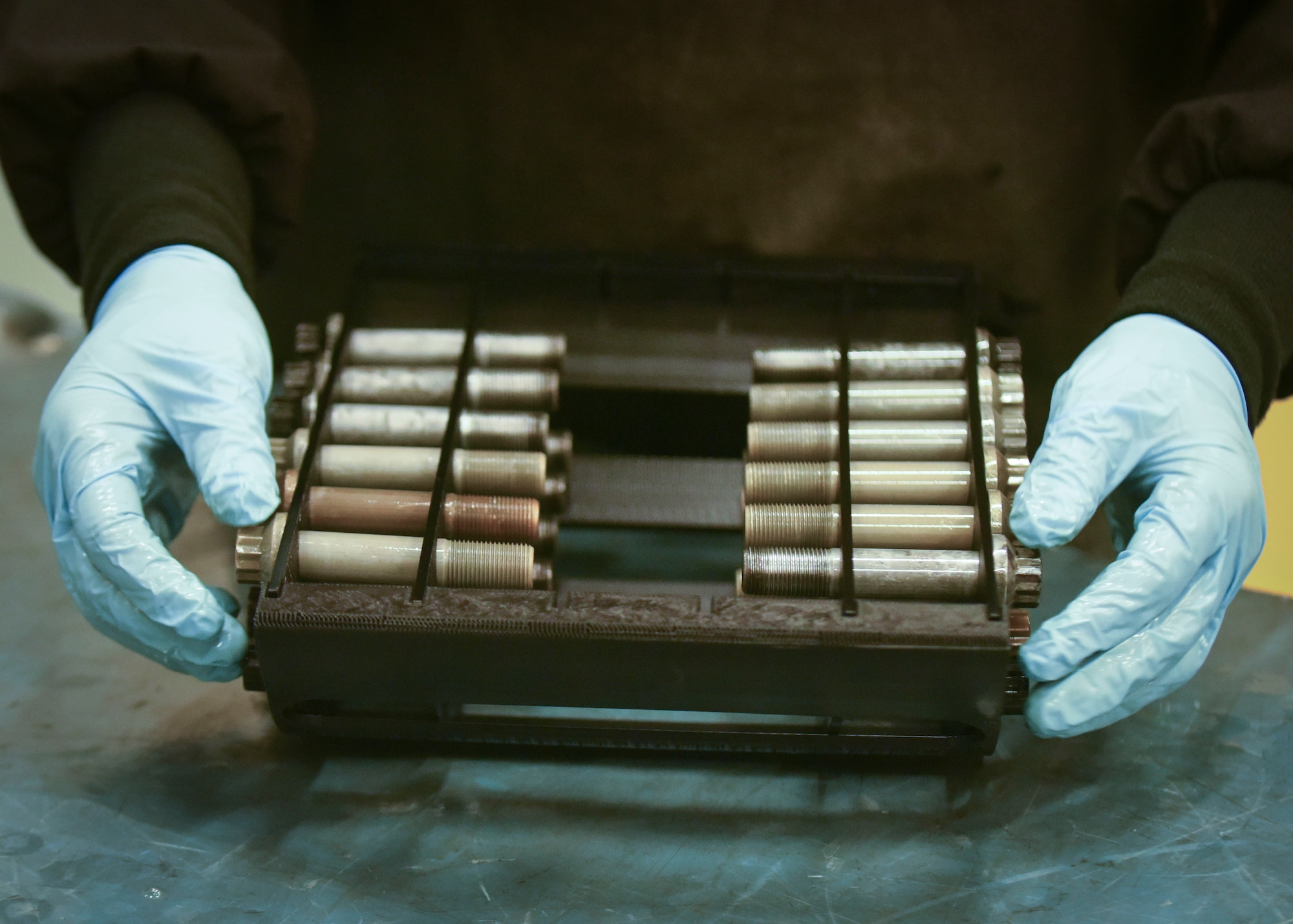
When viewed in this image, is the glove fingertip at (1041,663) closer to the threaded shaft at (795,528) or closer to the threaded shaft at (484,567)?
the threaded shaft at (795,528)

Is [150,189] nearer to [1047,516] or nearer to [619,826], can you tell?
[619,826]

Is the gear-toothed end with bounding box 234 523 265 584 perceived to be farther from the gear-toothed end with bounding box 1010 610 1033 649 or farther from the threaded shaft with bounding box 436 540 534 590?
the gear-toothed end with bounding box 1010 610 1033 649

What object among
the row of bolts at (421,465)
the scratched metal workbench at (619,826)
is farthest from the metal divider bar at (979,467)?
the row of bolts at (421,465)

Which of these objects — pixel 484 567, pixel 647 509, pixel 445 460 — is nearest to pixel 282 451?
pixel 445 460

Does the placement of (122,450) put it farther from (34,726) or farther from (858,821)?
(858,821)

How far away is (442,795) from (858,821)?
0.49 metres

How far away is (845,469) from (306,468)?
0.66 metres

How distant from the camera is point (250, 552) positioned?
1181mm

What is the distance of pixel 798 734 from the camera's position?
1144 mm

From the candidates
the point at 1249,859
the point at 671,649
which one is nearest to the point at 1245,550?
the point at 1249,859

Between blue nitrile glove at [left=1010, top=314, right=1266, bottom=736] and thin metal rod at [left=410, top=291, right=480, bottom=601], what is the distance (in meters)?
0.67

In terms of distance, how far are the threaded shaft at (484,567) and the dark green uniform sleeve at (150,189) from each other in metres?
0.61

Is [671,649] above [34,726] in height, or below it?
above

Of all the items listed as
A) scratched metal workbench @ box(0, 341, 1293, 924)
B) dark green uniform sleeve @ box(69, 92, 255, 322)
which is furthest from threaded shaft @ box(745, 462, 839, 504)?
dark green uniform sleeve @ box(69, 92, 255, 322)
